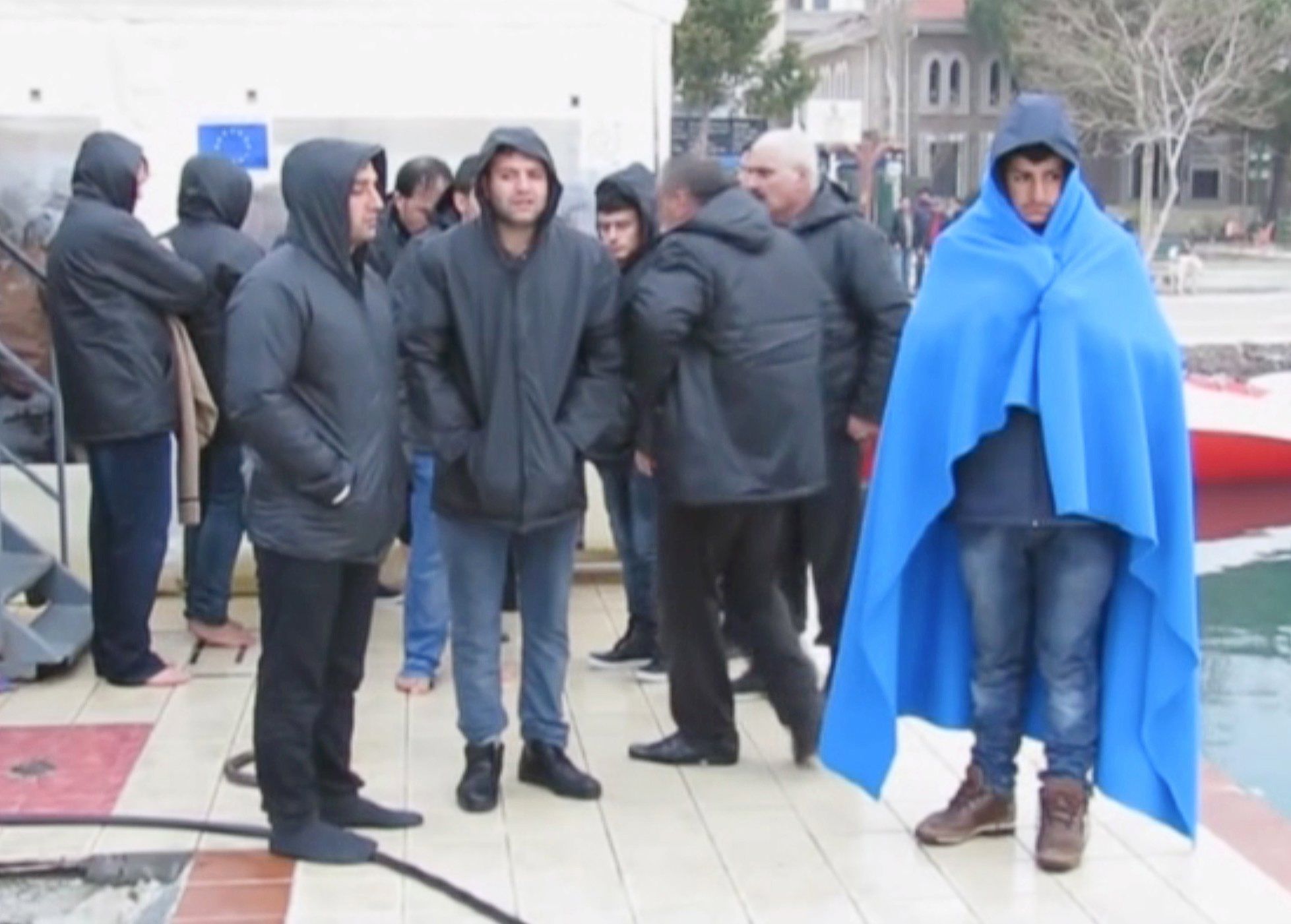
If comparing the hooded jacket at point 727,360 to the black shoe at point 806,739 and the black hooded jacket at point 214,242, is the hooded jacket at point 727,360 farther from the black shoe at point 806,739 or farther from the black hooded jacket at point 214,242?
the black hooded jacket at point 214,242

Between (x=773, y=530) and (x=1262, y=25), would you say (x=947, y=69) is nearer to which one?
(x=1262, y=25)

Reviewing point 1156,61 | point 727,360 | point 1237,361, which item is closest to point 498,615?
point 727,360

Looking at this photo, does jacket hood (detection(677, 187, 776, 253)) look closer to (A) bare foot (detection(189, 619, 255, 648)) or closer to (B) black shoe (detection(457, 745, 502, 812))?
(B) black shoe (detection(457, 745, 502, 812))

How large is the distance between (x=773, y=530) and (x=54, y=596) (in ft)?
9.65

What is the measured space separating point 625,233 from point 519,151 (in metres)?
0.94

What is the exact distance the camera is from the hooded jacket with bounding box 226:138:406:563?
14.0 ft

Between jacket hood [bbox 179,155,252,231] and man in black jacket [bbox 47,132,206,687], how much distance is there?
0.22 meters

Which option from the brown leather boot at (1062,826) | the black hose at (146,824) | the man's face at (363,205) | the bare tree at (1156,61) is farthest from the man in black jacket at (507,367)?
the bare tree at (1156,61)

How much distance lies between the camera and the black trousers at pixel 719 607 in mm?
5164

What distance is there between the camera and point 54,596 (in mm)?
6824

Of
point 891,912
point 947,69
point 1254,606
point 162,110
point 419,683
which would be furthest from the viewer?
point 947,69

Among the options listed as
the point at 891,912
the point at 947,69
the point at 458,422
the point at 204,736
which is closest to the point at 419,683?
the point at 204,736

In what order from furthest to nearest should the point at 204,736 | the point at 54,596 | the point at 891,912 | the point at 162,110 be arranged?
the point at 162,110 < the point at 54,596 < the point at 204,736 < the point at 891,912

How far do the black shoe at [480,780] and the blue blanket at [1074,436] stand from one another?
3.30 ft
